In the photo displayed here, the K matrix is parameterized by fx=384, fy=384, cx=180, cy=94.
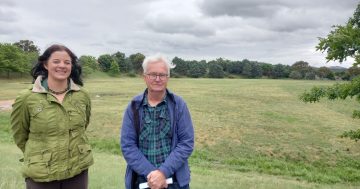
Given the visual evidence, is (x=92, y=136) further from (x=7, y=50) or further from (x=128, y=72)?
(x=128, y=72)

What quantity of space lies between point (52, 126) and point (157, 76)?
3.58ft

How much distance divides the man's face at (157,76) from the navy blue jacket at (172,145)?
167 mm

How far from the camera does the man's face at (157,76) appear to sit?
366 centimetres

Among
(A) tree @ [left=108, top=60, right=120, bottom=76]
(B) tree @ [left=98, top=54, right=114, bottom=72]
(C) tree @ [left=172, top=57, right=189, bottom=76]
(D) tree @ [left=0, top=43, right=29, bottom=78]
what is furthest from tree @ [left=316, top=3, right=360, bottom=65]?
(C) tree @ [left=172, top=57, right=189, bottom=76]

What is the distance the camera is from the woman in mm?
3611

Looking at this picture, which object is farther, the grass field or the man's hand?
the grass field

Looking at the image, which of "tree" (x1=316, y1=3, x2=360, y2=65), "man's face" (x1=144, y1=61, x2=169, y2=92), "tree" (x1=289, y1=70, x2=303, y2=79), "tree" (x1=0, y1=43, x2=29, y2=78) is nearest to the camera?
"man's face" (x1=144, y1=61, x2=169, y2=92)

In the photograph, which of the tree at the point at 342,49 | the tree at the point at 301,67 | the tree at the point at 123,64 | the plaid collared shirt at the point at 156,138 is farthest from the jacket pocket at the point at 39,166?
the tree at the point at 301,67

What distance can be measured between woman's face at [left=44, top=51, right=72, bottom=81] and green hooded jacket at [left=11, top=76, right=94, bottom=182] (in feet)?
0.49

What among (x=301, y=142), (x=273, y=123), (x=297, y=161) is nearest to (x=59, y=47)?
(x=297, y=161)

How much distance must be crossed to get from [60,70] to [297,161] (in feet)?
43.6

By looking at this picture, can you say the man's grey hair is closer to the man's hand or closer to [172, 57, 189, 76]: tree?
the man's hand

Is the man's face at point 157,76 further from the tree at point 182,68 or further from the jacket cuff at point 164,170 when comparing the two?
the tree at point 182,68

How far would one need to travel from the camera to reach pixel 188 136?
3752mm
